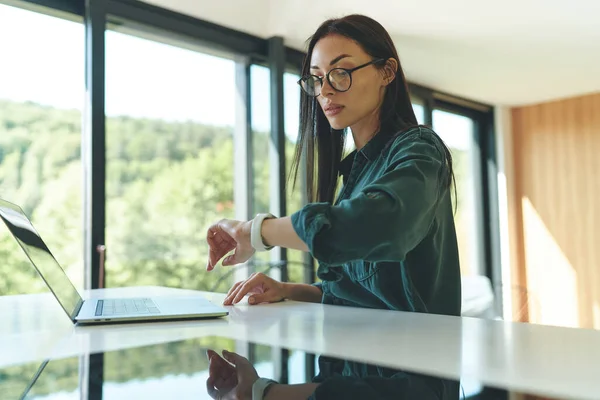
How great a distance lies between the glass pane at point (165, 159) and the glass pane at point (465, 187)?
2.40 meters

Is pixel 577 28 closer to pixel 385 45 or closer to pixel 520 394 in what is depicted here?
pixel 385 45

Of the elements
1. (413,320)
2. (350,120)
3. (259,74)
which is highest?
(259,74)

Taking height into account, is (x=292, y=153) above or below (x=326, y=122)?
above

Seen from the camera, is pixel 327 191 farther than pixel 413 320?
Yes

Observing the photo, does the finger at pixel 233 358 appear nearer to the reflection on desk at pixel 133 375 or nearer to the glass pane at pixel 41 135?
the reflection on desk at pixel 133 375

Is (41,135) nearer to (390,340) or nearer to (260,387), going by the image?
(390,340)

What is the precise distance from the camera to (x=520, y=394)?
1.47ft

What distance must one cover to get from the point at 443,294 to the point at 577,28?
256 cm

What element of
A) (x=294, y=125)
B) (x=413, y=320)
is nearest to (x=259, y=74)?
(x=294, y=125)

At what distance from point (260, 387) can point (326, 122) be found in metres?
0.99

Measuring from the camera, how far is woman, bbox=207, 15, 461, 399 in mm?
775

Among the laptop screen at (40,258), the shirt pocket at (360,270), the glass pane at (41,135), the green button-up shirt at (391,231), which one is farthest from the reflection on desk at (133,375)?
the glass pane at (41,135)

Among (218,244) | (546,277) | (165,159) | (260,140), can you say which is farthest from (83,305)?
(546,277)

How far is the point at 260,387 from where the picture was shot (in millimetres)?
464
